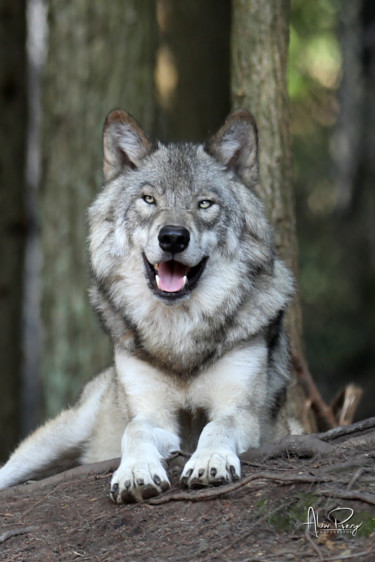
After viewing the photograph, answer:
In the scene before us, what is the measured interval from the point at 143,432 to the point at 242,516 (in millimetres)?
970

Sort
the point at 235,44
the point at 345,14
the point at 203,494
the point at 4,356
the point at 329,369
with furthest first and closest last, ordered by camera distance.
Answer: the point at 345,14, the point at 329,369, the point at 4,356, the point at 235,44, the point at 203,494

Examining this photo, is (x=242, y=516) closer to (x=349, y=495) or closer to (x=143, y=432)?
(x=349, y=495)

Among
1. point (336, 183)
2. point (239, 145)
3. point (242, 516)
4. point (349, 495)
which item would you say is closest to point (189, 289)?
point (239, 145)

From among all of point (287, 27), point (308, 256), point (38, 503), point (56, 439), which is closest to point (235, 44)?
point (287, 27)

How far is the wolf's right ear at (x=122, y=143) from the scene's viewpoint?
18.3 ft

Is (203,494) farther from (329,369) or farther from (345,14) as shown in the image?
(345,14)

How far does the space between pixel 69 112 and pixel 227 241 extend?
13.5 ft

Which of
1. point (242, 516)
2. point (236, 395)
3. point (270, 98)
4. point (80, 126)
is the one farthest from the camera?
point (80, 126)

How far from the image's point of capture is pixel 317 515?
374 cm

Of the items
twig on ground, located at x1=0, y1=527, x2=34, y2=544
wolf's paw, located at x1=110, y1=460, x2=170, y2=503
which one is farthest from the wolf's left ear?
twig on ground, located at x1=0, y1=527, x2=34, y2=544

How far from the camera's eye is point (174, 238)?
189 inches

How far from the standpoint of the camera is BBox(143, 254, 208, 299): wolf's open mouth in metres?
4.98

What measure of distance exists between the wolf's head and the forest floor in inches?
46.5
